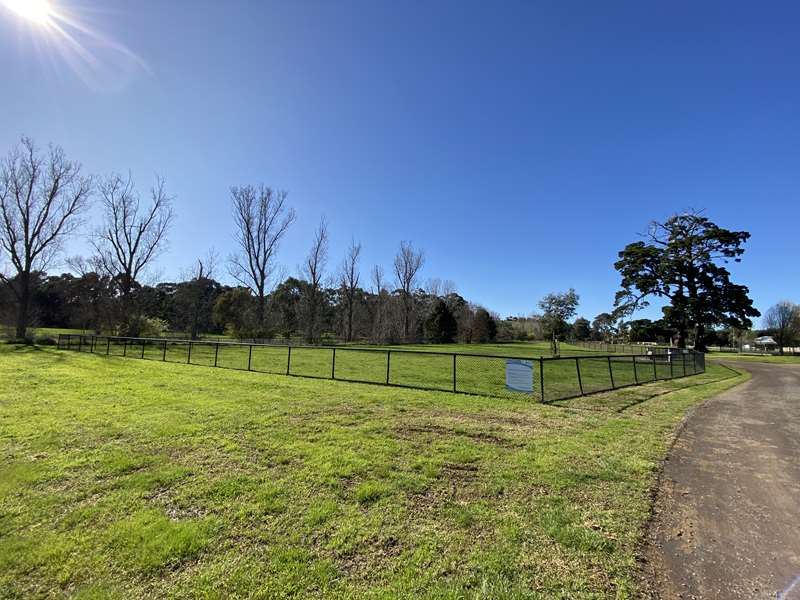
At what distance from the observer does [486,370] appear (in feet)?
53.5

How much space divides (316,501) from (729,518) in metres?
3.92

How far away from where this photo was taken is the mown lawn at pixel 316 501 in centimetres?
247

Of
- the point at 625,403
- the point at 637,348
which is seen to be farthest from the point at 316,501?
Result: the point at 637,348

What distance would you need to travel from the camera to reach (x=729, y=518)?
138 inches

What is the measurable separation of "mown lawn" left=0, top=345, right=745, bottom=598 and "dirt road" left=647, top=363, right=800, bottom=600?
0.26 meters

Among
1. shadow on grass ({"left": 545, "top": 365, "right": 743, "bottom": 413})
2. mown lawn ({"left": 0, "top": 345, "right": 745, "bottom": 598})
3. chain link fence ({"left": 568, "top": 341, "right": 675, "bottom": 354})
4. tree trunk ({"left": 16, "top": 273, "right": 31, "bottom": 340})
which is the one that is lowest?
shadow on grass ({"left": 545, "top": 365, "right": 743, "bottom": 413})

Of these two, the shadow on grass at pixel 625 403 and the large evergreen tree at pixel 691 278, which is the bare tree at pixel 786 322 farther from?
the shadow on grass at pixel 625 403

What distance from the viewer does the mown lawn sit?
8.11 ft

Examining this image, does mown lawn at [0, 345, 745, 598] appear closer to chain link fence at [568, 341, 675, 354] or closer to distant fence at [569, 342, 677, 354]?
distant fence at [569, 342, 677, 354]

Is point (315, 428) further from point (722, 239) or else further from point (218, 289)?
point (218, 289)

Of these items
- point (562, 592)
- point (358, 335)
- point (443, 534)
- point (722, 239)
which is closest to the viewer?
point (562, 592)

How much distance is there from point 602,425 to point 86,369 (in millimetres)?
16254

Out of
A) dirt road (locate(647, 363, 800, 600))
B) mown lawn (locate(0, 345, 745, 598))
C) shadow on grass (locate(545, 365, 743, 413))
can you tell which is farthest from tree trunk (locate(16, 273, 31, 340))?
dirt road (locate(647, 363, 800, 600))

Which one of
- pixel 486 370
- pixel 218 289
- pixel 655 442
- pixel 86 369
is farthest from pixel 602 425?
pixel 218 289
